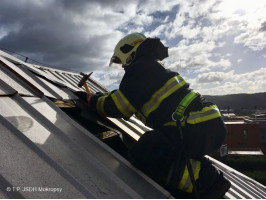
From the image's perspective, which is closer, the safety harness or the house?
the safety harness

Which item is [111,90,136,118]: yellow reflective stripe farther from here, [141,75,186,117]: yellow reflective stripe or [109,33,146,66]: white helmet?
[109,33,146,66]: white helmet

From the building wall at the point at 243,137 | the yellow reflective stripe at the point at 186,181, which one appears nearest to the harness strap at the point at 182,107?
the yellow reflective stripe at the point at 186,181

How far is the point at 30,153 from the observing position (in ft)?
5.72

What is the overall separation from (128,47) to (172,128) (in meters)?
1.15

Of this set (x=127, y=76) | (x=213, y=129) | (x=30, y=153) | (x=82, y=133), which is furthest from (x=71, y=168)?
(x=213, y=129)

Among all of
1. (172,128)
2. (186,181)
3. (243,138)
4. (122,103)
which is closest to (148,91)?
(122,103)

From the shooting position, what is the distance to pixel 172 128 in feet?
8.04

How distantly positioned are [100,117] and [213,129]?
4.62ft

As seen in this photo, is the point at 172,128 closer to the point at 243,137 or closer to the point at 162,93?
the point at 162,93

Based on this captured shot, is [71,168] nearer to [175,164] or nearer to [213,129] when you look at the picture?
[175,164]

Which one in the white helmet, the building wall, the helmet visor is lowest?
the helmet visor

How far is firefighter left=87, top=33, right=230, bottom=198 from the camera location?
7.81 feet

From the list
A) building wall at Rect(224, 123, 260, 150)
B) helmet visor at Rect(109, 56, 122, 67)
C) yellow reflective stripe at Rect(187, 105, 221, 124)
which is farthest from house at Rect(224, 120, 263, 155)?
yellow reflective stripe at Rect(187, 105, 221, 124)

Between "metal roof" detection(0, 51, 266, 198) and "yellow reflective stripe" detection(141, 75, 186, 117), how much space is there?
56cm
